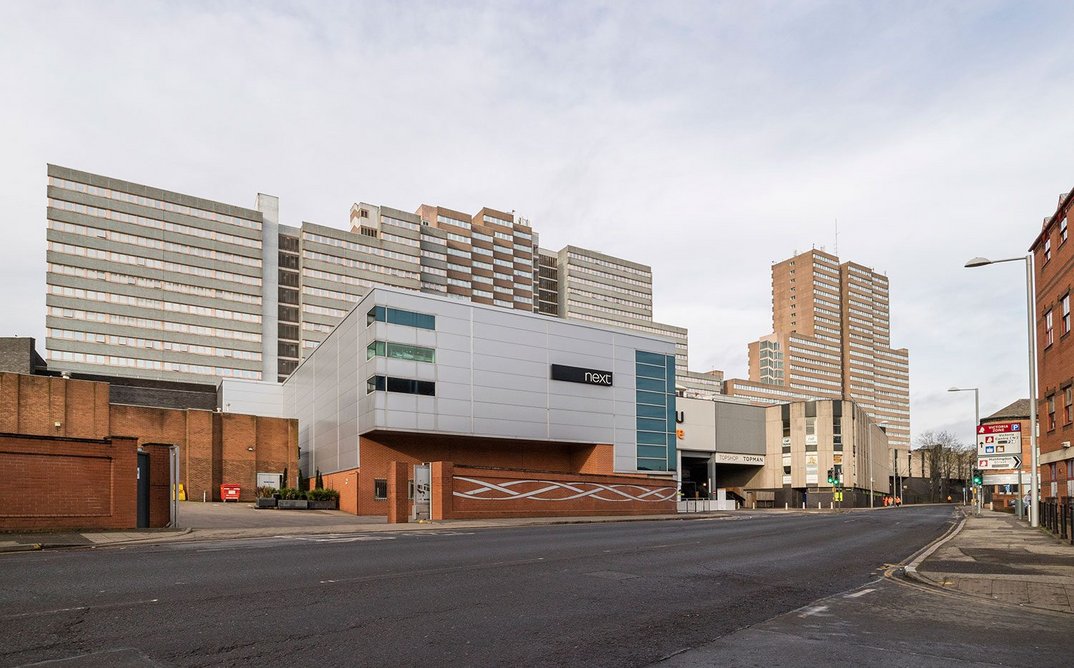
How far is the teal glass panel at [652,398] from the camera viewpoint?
6291 centimetres

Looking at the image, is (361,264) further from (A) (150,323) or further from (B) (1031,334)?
(B) (1031,334)

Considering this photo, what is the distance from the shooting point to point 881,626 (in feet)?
30.1

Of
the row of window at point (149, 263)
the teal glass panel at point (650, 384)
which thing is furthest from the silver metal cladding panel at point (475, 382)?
the row of window at point (149, 263)

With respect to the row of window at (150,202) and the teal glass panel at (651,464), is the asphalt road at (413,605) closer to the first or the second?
the teal glass panel at (651,464)

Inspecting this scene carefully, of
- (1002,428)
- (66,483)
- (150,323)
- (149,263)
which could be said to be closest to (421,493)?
(66,483)

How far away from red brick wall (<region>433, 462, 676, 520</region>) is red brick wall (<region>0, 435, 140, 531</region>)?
14012 millimetres

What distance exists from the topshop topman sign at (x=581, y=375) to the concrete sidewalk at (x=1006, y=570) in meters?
35.5

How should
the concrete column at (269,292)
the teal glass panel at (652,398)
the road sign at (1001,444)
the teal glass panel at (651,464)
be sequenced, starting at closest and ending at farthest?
the road sign at (1001,444), the teal glass panel at (651,464), the teal glass panel at (652,398), the concrete column at (269,292)

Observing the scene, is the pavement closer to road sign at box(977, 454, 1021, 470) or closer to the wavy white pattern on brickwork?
road sign at box(977, 454, 1021, 470)

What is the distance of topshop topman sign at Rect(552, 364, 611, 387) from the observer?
5766 cm

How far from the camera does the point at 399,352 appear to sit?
4991 cm

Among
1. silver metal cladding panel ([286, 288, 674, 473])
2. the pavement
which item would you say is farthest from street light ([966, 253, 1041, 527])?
silver metal cladding panel ([286, 288, 674, 473])

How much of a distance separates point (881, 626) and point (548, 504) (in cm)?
3520

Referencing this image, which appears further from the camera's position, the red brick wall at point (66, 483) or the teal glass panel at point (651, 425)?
the teal glass panel at point (651, 425)
